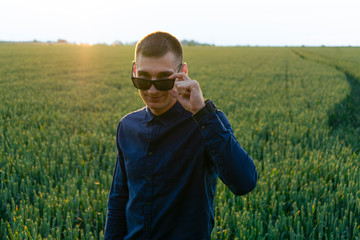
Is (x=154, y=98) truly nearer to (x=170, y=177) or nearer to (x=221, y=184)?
(x=170, y=177)

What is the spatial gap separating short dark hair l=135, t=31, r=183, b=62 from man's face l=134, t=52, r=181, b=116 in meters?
0.02

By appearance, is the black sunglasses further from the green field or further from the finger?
the green field

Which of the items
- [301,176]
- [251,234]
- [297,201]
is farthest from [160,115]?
[301,176]

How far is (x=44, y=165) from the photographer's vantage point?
4.18 meters

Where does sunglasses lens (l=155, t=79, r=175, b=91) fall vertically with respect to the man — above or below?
above

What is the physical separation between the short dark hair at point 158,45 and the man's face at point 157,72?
2 cm

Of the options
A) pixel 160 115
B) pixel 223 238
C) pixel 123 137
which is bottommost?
pixel 223 238

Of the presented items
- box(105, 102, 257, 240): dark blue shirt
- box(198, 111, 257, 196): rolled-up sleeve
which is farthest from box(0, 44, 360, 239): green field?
box(198, 111, 257, 196): rolled-up sleeve

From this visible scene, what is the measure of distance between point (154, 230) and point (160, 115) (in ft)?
1.94

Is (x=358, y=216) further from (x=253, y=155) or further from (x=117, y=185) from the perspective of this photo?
(x=117, y=185)

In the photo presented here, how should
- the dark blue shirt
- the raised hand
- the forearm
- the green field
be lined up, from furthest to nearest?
the green field < the forearm < the dark blue shirt < the raised hand

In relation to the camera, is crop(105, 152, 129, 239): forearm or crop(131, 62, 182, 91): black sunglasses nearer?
crop(131, 62, 182, 91): black sunglasses

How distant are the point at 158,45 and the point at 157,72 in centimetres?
13

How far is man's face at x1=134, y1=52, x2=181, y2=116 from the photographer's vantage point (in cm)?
154
